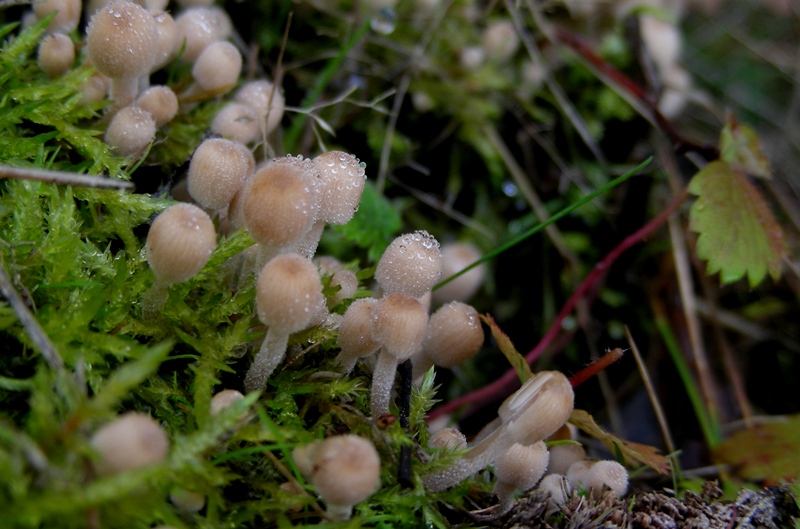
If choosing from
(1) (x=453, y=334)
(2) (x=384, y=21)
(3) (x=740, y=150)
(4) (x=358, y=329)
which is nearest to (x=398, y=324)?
(4) (x=358, y=329)

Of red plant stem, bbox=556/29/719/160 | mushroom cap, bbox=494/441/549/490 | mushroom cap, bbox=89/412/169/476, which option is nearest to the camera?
mushroom cap, bbox=89/412/169/476

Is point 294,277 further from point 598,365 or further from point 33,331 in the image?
point 598,365

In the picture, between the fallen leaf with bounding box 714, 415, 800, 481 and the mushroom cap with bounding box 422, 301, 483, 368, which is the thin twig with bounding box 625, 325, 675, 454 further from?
the mushroom cap with bounding box 422, 301, 483, 368

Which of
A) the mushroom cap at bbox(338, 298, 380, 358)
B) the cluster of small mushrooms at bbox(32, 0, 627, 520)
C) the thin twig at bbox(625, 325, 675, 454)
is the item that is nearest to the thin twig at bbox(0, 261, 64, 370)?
the cluster of small mushrooms at bbox(32, 0, 627, 520)

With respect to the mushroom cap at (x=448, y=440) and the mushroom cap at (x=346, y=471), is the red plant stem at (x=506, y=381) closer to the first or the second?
the mushroom cap at (x=448, y=440)

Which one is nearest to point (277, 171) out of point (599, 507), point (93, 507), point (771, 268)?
point (93, 507)

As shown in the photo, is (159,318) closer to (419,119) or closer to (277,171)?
(277,171)

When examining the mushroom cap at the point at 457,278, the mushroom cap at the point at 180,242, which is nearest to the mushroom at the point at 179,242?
the mushroom cap at the point at 180,242
